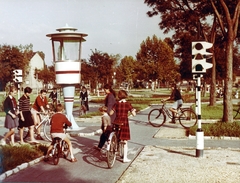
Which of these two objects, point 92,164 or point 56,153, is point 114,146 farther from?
point 56,153

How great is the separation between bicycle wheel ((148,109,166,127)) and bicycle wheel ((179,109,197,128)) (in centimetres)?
79

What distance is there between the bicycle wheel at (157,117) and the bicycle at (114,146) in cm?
755

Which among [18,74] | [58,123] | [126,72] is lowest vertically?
[58,123]

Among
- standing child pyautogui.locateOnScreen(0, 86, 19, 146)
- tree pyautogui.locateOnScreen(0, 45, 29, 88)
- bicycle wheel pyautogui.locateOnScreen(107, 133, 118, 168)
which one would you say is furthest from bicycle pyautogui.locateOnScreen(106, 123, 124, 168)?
tree pyautogui.locateOnScreen(0, 45, 29, 88)

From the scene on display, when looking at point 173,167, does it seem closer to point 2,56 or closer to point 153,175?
point 153,175

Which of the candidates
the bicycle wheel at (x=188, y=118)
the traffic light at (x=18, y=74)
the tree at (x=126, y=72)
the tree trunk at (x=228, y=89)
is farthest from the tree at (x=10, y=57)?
the tree trunk at (x=228, y=89)

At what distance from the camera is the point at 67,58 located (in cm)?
1535

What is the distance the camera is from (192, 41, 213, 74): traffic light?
948 cm

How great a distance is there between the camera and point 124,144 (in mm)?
9125

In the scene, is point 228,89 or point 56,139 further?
point 228,89

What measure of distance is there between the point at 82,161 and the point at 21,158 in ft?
4.56

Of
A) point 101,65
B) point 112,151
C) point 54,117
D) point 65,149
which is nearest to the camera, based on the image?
point 112,151

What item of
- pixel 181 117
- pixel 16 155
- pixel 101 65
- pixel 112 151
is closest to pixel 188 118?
pixel 181 117

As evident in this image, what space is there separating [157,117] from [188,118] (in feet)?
4.95
